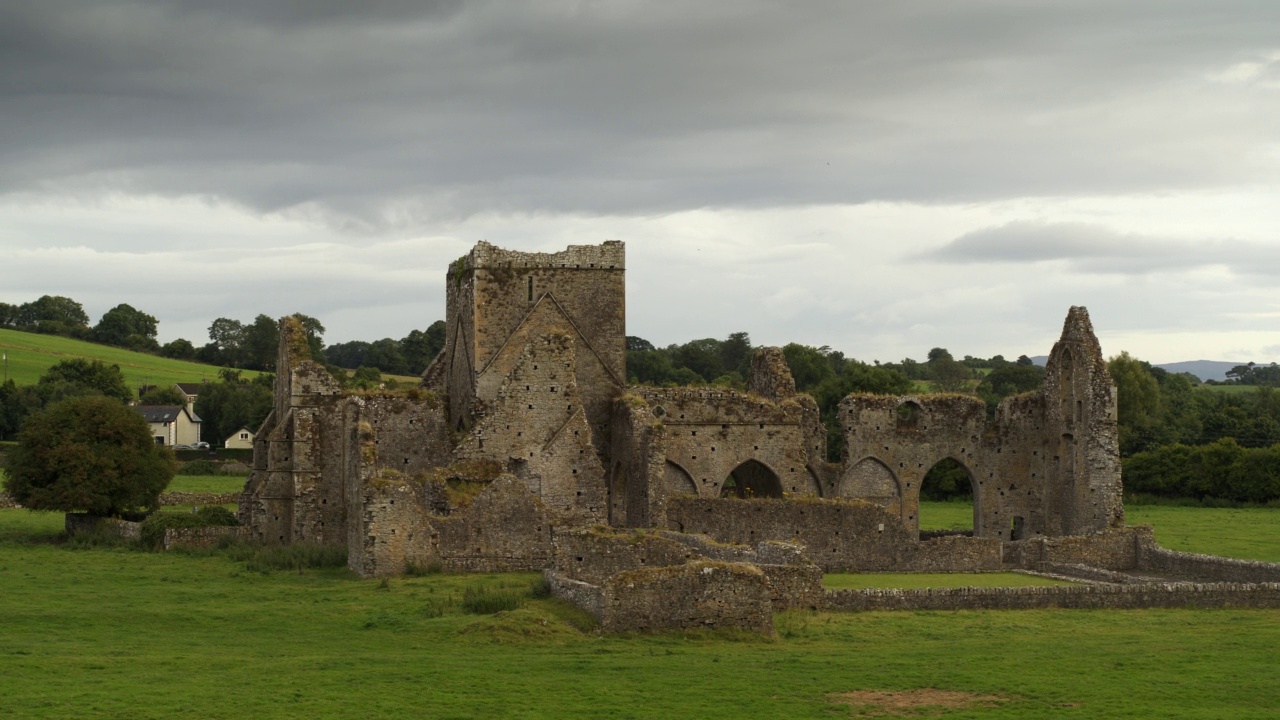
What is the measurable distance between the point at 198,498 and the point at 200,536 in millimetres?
18159

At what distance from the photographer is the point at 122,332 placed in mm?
133250

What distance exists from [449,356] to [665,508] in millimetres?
9779

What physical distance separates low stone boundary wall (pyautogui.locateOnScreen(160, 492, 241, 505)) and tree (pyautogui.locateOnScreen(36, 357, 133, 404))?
3354 centimetres

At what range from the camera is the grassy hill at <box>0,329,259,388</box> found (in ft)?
347

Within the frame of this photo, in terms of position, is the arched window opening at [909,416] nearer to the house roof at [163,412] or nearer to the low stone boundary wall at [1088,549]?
the low stone boundary wall at [1088,549]

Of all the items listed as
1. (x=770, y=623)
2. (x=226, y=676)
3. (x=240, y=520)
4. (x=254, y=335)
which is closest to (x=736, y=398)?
(x=240, y=520)

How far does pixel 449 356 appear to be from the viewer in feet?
139

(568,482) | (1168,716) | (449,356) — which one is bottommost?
(1168,716)

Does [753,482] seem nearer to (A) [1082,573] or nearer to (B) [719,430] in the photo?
(B) [719,430]

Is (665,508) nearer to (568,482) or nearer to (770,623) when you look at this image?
(568,482)

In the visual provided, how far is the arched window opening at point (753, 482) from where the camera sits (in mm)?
40250

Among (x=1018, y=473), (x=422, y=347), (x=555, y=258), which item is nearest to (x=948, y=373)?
(x=422, y=347)

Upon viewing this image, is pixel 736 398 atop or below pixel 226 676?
atop

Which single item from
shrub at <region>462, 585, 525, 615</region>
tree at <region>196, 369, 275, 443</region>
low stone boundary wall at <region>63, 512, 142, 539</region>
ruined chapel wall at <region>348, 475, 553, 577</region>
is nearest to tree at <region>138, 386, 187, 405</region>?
tree at <region>196, 369, 275, 443</region>
